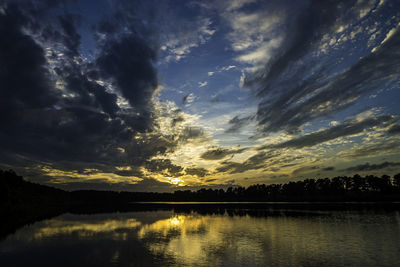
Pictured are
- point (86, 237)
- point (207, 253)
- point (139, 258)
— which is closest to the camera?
point (139, 258)

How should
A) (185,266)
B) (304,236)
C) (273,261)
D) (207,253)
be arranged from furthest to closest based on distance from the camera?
(304,236) → (207,253) → (273,261) → (185,266)

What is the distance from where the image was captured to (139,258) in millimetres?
27625

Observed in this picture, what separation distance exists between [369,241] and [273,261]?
20.2 metres

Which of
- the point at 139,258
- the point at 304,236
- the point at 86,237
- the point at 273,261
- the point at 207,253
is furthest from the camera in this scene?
the point at 86,237

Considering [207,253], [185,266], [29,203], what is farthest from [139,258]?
[29,203]

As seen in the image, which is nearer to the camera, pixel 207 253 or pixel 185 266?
pixel 185 266

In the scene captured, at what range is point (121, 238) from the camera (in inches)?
1657

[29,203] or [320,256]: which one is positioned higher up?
[29,203]

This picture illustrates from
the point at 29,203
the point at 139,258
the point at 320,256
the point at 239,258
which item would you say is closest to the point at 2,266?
the point at 139,258

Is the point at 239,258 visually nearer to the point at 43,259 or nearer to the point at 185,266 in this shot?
the point at 185,266

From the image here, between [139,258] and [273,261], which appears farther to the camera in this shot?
[139,258]

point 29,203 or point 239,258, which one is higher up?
point 29,203

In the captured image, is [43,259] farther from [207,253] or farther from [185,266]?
[207,253]

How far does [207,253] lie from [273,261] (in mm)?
8400
